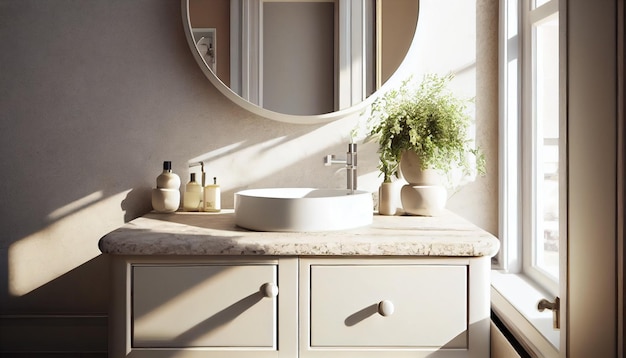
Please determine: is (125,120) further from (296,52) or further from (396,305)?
(396,305)

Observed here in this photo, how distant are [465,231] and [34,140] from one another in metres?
1.48

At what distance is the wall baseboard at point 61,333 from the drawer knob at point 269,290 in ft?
2.91

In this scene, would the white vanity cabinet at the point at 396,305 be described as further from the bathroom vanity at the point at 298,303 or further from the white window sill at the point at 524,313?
the white window sill at the point at 524,313

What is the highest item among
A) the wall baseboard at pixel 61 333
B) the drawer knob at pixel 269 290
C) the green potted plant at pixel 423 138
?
the green potted plant at pixel 423 138

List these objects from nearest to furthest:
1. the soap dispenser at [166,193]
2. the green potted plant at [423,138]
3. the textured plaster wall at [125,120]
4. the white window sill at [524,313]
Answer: the white window sill at [524,313] → the green potted plant at [423,138] → the soap dispenser at [166,193] → the textured plaster wall at [125,120]

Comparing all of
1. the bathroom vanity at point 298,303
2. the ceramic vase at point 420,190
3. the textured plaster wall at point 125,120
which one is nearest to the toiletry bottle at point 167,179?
the textured plaster wall at point 125,120

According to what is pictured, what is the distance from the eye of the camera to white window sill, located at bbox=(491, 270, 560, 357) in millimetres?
1208

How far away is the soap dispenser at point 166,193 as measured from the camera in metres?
1.67

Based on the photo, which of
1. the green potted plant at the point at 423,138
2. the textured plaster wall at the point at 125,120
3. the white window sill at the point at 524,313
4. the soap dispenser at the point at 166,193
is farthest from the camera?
the textured plaster wall at the point at 125,120

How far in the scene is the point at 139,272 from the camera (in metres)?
1.27

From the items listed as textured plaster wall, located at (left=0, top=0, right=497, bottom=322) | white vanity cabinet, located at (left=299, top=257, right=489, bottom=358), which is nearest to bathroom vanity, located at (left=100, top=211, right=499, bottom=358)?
white vanity cabinet, located at (left=299, top=257, right=489, bottom=358)

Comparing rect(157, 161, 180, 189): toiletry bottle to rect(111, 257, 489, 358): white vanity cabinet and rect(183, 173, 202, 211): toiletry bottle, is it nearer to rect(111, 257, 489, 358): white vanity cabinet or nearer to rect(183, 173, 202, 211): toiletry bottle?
rect(183, 173, 202, 211): toiletry bottle

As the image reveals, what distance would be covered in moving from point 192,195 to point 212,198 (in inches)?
2.7

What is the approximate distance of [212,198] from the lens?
170cm
